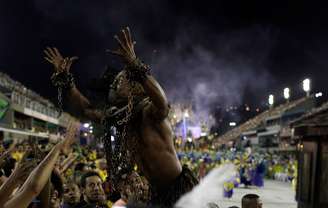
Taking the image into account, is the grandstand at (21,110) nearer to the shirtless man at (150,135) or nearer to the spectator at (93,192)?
the spectator at (93,192)

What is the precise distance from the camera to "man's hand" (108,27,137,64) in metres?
3.29

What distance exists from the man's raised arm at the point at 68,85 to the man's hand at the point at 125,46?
79 cm

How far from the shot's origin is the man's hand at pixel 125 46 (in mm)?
3295

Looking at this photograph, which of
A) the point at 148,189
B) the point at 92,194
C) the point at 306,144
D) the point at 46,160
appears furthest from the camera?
the point at 306,144

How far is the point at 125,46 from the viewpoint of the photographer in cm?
330

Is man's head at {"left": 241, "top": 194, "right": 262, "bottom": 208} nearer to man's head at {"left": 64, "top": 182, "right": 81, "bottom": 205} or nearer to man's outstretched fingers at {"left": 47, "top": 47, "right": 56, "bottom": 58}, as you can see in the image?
man's head at {"left": 64, "top": 182, "right": 81, "bottom": 205}

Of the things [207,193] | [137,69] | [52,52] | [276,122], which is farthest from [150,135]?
[276,122]

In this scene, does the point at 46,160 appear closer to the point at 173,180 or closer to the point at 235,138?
the point at 173,180

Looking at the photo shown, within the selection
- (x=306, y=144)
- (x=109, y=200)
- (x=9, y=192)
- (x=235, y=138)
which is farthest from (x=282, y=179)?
(x=235, y=138)

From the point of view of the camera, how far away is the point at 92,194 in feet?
13.6

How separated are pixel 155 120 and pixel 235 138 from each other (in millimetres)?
76430

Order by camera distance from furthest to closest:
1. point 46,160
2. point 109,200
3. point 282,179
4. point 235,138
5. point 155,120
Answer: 1. point 235,138
2. point 282,179
3. point 109,200
4. point 155,120
5. point 46,160

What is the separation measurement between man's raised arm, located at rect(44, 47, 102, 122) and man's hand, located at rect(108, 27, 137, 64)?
791 millimetres

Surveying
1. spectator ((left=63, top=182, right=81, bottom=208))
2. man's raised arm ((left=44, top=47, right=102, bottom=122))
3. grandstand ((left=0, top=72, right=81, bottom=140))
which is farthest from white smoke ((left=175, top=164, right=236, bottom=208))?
grandstand ((left=0, top=72, right=81, bottom=140))
